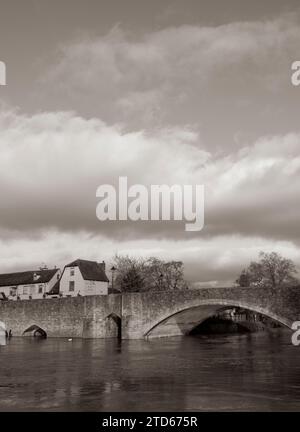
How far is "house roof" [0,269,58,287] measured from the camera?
69.8 m

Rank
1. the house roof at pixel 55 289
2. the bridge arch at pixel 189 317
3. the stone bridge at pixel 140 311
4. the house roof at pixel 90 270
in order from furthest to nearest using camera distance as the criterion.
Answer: the house roof at pixel 55 289
the house roof at pixel 90 270
the bridge arch at pixel 189 317
the stone bridge at pixel 140 311

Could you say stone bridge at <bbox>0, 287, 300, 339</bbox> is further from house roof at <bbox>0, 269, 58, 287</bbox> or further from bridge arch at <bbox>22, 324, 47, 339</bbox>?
house roof at <bbox>0, 269, 58, 287</bbox>

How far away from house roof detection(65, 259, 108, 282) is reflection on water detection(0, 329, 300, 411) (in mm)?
32392

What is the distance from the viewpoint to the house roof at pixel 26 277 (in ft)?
229

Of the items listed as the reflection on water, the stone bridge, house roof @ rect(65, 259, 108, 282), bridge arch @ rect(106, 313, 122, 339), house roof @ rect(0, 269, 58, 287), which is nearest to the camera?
the reflection on water

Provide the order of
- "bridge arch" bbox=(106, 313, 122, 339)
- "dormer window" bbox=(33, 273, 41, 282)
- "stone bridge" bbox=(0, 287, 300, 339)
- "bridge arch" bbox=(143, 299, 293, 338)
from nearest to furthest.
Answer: "stone bridge" bbox=(0, 287, 300, 339) < "bridge arch" bbox=(143, 299, 293, 338) < "bridge arch" bbox=(106, 313, 122, 339) < "dormer window" bbox=(33, 273, 41, 282)

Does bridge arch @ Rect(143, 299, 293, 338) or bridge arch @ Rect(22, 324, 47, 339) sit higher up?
bridge arch @ Rect(143, 299, 293, 338)

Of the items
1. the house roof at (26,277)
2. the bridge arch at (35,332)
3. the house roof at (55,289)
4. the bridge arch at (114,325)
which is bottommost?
the bridge arch at (35,332)

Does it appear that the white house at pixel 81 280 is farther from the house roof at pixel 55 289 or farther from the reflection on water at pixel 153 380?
the reflection on water at pixel 153 380

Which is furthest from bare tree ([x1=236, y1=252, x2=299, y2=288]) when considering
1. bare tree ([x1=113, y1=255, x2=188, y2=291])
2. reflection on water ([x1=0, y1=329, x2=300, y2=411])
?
reflection on water ([x1=0, y1=329, x2=300, y2=411])

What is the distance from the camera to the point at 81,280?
2467 inches

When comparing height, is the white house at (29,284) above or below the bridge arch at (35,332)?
above

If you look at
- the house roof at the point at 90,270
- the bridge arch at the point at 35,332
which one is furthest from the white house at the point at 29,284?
the bridge arch at the point at 35,332
